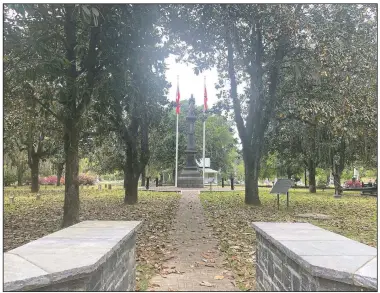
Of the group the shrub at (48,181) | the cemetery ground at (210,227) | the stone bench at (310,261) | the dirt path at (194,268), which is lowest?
the dirt path at (194,268)

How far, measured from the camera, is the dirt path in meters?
4.84

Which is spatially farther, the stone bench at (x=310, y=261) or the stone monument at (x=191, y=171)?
the stone monument at (x=191, y=171)

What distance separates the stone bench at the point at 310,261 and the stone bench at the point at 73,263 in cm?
155

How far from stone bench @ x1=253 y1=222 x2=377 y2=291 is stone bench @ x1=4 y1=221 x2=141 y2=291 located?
155 centimetres

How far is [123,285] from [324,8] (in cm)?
1010

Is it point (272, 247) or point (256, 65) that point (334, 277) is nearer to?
point (272, 247)

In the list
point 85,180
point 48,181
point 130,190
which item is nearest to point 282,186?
point 130,190

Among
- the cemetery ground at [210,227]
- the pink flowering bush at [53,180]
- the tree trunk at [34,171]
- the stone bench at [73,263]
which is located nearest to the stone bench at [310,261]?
the cemetery ground at [210,227]

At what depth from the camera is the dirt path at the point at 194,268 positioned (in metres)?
4.84

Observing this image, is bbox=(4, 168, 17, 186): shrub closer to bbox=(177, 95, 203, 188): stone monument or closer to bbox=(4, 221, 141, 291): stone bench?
bbox=(177, 95, 203, 188): stone monument

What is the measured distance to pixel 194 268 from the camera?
566 cm

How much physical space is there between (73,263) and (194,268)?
3399 millimetres

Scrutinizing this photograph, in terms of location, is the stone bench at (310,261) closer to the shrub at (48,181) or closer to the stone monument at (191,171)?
the stone monument at (191,171)

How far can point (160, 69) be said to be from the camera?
30.7ft
